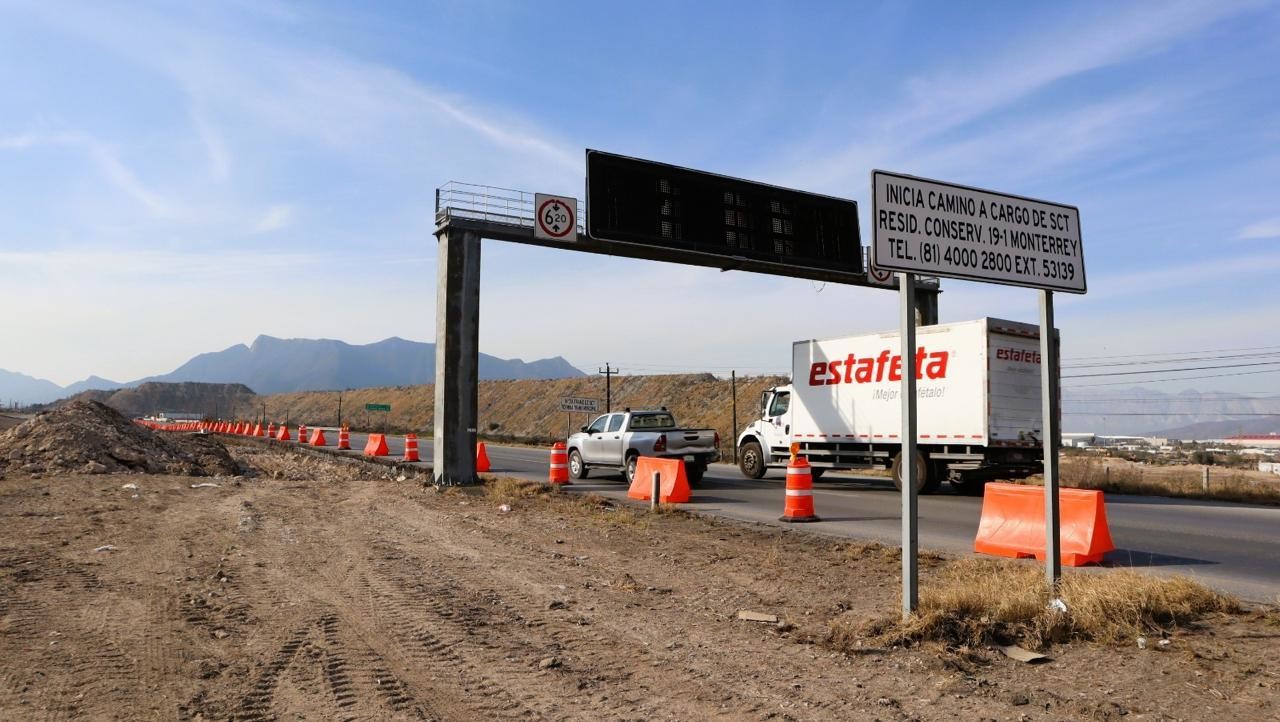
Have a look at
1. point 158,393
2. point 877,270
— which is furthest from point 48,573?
point 158,393

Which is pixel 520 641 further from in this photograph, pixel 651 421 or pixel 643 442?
pixel 651 421

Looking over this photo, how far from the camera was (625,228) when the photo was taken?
16.4 metres

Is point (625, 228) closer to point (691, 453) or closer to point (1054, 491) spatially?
point (691, 453)

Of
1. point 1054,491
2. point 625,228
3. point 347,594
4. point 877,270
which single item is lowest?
point 347,594

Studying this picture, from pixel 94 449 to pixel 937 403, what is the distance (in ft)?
64.2

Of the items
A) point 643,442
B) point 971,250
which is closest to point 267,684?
point 971,250

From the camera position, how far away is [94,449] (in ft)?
67.4

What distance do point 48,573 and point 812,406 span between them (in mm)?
15909

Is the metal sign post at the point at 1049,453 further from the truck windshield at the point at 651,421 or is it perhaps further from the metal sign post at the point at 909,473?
the truck windshield at the point at 651,421

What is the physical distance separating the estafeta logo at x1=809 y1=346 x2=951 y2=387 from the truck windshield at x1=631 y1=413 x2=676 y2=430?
3691mm

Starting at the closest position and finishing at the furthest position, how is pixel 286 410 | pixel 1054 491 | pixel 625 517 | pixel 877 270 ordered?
pixel 877 270 < pixel 1054 491 < pixel 625 517 < pixel 286 410

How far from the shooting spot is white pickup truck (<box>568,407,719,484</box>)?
749 inches

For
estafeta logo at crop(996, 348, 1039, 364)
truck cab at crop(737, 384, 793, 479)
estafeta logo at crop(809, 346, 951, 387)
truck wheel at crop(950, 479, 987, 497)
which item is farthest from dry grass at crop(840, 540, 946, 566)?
truck cab at crop(737, 384, 793, 479)

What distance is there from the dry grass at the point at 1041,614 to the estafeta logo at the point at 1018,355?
35.7 feet
